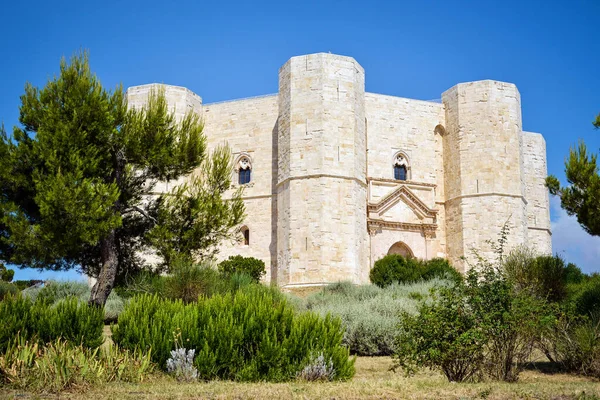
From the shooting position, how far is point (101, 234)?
12.5m

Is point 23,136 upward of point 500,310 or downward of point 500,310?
upward

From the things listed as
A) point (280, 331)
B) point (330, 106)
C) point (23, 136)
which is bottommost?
point (280, 331)

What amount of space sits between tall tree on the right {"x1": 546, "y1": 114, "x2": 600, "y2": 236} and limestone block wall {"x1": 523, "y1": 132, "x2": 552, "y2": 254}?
15.2 metres

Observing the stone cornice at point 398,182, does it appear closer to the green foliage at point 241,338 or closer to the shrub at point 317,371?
the green foliage at point 241,338

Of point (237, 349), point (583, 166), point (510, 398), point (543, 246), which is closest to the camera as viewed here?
point (510, 398)

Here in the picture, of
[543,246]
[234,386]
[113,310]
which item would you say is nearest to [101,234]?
[113,310]

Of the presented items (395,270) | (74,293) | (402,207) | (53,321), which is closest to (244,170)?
(402,207)

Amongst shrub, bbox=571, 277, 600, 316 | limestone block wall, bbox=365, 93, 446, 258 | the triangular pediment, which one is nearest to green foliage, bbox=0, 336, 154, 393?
shrub, bbox=571, 277, 600, 316

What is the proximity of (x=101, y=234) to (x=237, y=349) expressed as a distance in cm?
555

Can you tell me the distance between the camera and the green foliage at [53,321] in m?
8.43

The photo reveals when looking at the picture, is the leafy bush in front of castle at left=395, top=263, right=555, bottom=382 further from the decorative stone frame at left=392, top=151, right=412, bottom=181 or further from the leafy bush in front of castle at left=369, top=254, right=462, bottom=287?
the decorative stone frame at left=392, top=151, right=412, bottom=181

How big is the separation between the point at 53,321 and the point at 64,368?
1843 mm

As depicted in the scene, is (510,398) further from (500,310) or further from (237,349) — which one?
(237,349)

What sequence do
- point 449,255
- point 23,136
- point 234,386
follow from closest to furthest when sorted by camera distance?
point 234,386
point 23,136
point 449,255
